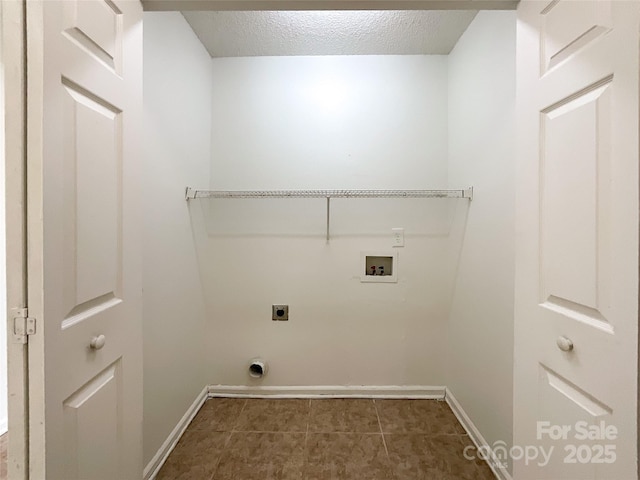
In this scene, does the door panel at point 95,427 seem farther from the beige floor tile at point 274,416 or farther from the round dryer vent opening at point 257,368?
the round dryer vent opening at point 257,368

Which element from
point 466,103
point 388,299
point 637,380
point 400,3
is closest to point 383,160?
point 466,103

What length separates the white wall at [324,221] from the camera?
7.38 ft

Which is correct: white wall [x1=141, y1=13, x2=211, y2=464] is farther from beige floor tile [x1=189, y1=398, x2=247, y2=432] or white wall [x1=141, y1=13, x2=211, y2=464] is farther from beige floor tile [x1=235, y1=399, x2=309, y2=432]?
beige floor tile [x1=235, y1=399, x2=309, y2=432]

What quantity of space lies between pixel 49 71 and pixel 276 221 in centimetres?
164

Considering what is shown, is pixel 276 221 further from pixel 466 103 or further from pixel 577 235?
pixel 577 235

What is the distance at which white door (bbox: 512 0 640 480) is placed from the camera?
64cm

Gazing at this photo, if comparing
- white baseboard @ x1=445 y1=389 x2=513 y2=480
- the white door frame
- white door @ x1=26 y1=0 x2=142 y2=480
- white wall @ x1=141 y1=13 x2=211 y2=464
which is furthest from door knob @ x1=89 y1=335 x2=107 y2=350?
white baseboard @ x1=445 y1=389 x2=513 y2=480

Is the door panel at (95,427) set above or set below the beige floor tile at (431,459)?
above

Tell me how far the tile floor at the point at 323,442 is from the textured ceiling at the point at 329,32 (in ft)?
8.46

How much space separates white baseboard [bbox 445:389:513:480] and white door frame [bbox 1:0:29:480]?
1.93m

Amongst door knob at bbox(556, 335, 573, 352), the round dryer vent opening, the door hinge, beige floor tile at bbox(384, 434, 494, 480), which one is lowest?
beige floor tile at bbox(384, 434, 494, 480)

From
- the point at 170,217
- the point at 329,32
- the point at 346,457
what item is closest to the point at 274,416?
the point at 346,457

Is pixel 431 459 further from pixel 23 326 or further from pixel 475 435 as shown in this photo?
pixel 23 326

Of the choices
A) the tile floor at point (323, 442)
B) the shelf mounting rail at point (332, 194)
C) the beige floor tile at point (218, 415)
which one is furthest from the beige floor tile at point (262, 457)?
the shelf mounting rail at point (332, 194)
